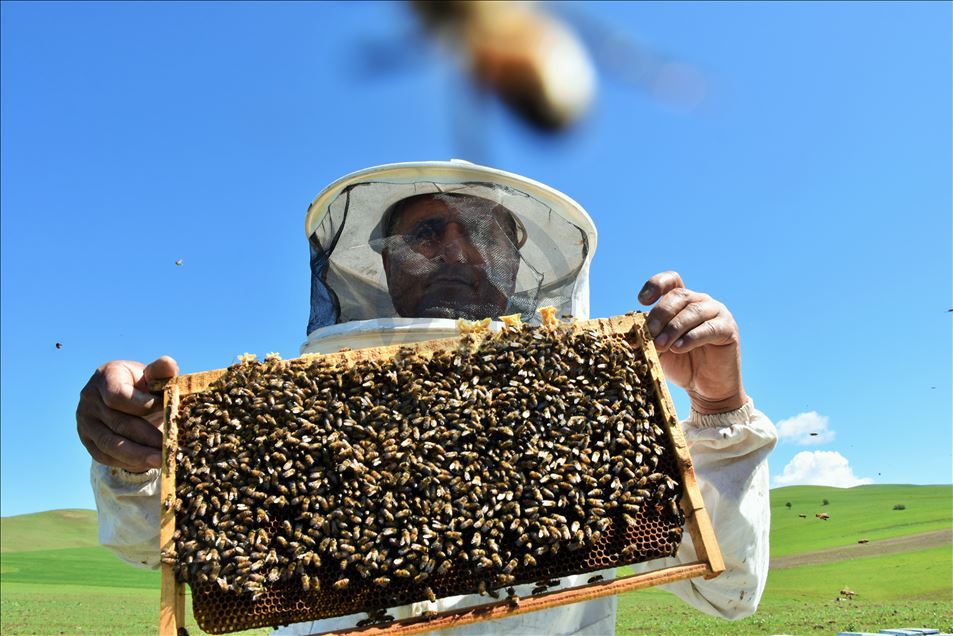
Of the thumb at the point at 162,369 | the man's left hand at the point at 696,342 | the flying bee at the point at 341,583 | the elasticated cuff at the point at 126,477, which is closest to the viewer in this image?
the flying bee at the point at 341,583

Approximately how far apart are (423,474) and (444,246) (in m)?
1.67

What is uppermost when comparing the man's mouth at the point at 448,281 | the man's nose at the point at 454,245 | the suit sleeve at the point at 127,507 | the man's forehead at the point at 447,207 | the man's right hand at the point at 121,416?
the man's forehead at the point at 447,207

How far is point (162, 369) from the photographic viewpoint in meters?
2.49

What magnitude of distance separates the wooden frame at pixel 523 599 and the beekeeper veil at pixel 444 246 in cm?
98

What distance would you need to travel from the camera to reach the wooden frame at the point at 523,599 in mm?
2199

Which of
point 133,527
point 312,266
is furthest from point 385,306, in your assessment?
point 133,527

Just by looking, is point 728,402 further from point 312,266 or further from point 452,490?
point 312,266

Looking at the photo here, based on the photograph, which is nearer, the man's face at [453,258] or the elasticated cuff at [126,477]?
the elasticated cuff at [126,477]

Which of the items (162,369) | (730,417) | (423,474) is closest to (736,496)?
(730,417)

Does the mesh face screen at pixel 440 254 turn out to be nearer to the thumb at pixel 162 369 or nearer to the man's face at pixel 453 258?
the man's face at pixel 453 258

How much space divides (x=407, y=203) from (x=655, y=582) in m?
2.52

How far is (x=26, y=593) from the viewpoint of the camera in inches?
591

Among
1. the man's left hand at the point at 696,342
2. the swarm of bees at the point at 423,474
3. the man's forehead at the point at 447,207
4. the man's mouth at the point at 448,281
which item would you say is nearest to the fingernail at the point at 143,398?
the swarm of bees at the point at 423,474

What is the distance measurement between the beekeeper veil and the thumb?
1.33 m
